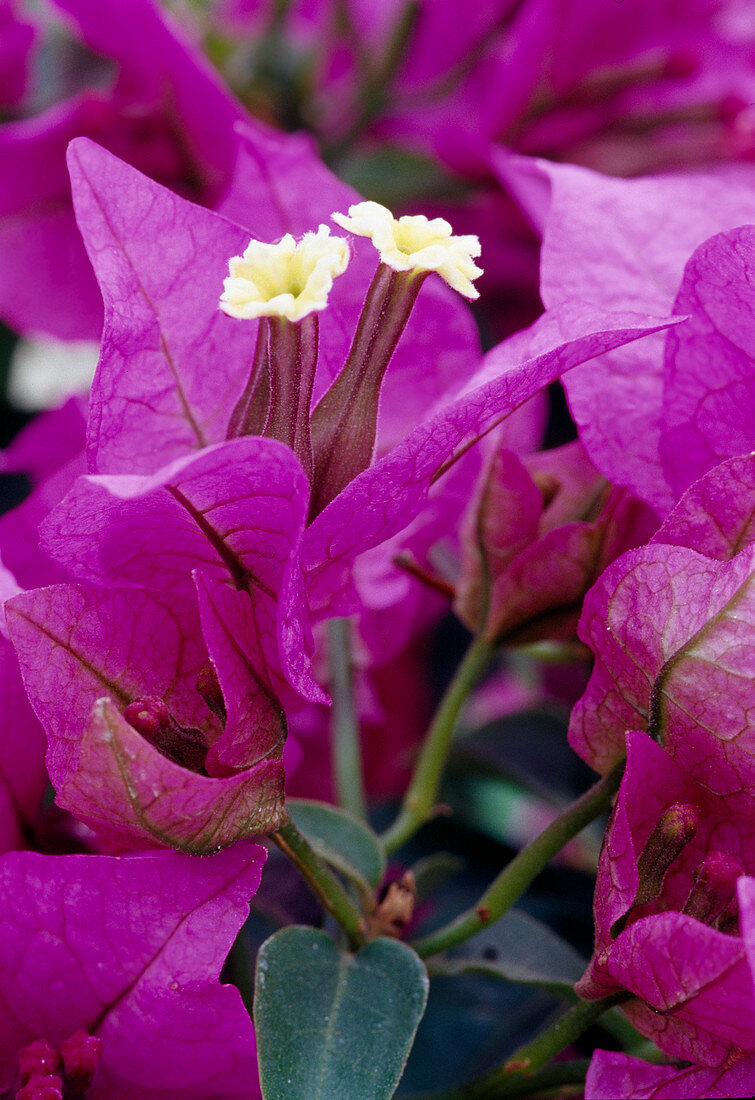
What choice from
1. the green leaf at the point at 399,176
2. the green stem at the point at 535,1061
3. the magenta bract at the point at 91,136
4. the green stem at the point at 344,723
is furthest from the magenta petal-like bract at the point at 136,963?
the green leaf at the point at 399,176

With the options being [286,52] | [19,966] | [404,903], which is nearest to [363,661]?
[404,903]

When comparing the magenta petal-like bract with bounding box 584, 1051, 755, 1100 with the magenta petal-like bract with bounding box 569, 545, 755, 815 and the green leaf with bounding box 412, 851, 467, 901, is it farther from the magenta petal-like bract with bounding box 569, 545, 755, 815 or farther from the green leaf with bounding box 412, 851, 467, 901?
the green leaf with bounding box 412, 851, 467, 901

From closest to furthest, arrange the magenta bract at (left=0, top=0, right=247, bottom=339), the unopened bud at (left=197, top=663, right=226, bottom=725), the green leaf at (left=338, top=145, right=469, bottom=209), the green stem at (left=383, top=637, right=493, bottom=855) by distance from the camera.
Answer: the unopened bud at (left=197, top=663, right=226, bottom=725), the green stem at (left=383, top=637, right=493, bottom=855), the magenta bract at (left=0, top=0, right=247, bottom=339), the green leaf at (left=338, top=145, right=469, bottom=209)

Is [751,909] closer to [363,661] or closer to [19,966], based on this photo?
[19,966]

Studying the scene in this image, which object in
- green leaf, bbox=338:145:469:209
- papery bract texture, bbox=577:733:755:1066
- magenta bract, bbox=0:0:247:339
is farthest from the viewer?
green leaf, bbox=338:145:469:209

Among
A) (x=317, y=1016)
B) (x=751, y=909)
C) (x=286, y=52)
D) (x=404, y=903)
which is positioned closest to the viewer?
(x=751, y=909)

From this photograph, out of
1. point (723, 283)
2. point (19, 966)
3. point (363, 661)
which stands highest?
point (723, 283)

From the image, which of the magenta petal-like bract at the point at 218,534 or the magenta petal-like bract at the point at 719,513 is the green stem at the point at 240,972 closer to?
the magenta petal-like bract at the point at 218,534

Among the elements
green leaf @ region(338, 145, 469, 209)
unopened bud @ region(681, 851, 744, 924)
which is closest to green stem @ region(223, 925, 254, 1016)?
unopened bud @ region(681, 851, 744, 924)
